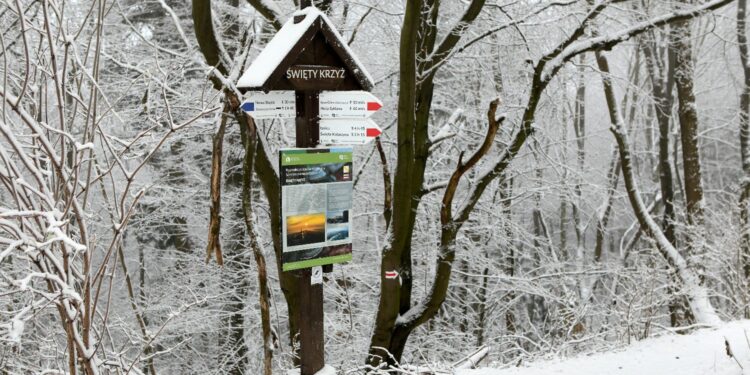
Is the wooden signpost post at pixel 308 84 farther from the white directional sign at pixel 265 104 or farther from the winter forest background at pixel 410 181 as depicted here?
the winter forest background at pixel 410 181

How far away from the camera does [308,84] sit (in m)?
4.01

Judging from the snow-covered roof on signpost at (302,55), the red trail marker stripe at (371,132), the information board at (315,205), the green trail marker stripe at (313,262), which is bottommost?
the green trail marker stripe at (313,262)

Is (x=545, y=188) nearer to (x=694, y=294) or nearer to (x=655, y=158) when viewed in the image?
(x=694, y=294)

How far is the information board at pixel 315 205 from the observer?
380 centimetres

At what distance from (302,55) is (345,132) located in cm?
57

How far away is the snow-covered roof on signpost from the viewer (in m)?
3.78

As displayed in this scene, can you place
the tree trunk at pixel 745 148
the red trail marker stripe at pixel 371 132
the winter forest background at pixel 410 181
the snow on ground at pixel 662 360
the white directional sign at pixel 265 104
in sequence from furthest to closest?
the tree trunk at pixel 745 148 → the winter forest background at pixel 410 181 → the snow on ground at pixel 662 360 → the red trail marker stripe at pixel 371 132 → the white directional sign at pixel 265 104

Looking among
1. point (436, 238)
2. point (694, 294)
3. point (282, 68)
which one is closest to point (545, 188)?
point (436, 238)

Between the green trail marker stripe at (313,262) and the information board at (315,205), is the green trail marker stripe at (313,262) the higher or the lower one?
the lower one

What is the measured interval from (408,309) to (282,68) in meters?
3.25

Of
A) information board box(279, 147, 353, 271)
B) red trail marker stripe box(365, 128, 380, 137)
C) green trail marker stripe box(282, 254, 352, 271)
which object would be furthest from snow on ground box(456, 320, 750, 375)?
red trail marker stripe box(365, 128, 380, 137)

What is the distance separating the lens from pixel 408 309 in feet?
20.5

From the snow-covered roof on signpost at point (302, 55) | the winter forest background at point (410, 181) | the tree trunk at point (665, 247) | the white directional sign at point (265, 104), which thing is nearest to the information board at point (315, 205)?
the white directional sign at point (265, 104)

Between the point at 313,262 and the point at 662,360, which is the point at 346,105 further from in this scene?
the point at 662,360
